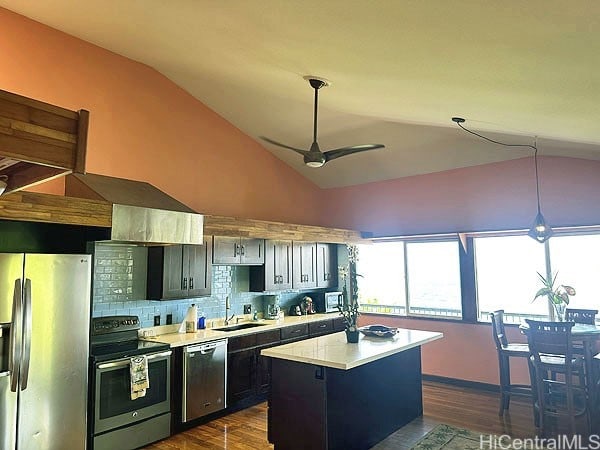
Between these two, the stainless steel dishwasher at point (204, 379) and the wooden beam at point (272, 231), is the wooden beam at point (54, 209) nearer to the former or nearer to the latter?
the wooden beam at point (272, 231)

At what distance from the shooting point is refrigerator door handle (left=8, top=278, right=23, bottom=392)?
2959mm

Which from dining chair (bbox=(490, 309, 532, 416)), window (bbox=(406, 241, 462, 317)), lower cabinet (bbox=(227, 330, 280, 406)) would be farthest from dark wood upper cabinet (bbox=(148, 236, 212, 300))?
dining chair (bbox=(490, 309, 532, 416))

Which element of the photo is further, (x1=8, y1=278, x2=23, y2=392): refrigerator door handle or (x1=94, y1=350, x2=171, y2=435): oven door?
(x1=94, y1=350, x2=171, y2=435): oven door

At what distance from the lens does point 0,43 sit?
3648mm

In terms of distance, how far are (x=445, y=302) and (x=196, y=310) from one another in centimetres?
346

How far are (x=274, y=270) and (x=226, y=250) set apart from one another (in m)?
0.87

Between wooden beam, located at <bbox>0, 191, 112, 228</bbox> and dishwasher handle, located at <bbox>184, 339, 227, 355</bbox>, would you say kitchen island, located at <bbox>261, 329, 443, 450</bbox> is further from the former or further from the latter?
wooden beam, located at <bbox>0, 191, 112, 228</bbox>

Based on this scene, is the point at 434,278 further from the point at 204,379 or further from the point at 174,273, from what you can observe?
the point at 174,273

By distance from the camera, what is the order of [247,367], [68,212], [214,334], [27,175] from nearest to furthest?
[27,175]
[68,212]
[214,334]
[247,367]

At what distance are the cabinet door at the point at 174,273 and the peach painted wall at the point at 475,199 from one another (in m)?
3.16

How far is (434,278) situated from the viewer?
616 centimetres

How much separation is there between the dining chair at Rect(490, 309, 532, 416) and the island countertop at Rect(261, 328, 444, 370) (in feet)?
2.91

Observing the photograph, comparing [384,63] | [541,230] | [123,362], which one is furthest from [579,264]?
[123,362]

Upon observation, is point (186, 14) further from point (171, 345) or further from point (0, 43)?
point (171, 345)
